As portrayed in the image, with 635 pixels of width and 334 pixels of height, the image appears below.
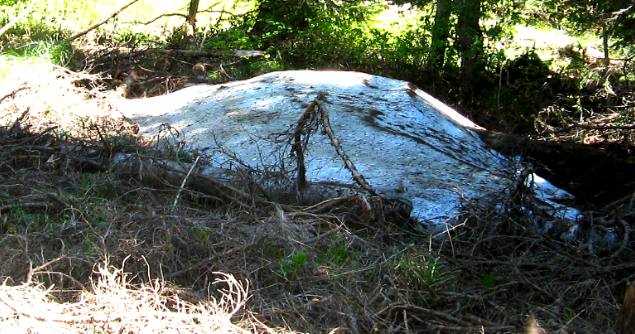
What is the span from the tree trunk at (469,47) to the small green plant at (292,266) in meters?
6.58

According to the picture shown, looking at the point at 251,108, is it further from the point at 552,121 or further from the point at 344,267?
the point at 552,121

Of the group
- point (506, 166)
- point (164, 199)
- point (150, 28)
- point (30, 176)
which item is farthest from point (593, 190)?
point (150, 28)

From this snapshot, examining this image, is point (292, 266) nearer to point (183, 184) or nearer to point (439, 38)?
point (183, 184)

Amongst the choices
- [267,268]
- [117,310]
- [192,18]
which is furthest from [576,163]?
[192,18]

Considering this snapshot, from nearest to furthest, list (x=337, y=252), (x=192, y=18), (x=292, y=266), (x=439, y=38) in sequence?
(x=292, y=266) < (x=337, y=252) < (x=439, y=38) < (x=192, y=18)

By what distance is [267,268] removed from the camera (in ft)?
14.0

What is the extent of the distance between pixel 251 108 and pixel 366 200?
273cm

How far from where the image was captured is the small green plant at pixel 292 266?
4.17m

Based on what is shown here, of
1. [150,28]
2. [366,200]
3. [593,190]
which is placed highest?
[150,28]

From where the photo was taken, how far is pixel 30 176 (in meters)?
5.64

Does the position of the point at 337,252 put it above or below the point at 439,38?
below

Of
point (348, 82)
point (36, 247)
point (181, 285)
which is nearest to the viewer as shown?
point (181, 285)

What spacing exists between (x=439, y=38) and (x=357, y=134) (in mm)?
4700

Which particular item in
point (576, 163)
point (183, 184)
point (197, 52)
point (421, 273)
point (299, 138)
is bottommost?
point (576, 163)
